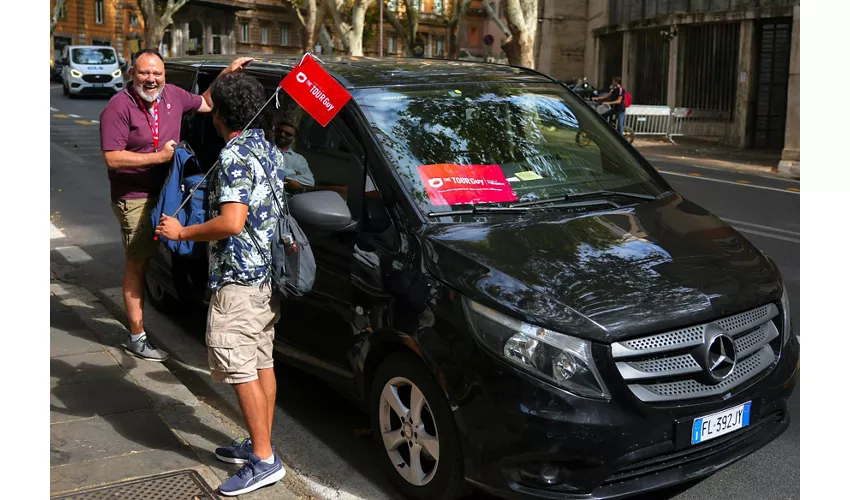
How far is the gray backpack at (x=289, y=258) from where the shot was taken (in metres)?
3.90

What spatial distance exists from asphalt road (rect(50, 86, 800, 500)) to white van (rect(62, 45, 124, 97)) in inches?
597

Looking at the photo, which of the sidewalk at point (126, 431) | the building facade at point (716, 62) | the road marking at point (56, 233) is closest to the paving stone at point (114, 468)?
the sidewalk at point (126, 431)

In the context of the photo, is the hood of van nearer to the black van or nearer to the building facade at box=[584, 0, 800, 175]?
the black van

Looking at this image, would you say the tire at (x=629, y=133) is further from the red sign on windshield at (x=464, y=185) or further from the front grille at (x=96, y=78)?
the red sign on windshield at (x=464, y=185)

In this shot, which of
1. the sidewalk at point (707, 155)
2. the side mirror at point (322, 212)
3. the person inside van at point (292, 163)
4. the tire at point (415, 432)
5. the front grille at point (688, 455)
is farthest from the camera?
the sidewalk at point (707, 155)

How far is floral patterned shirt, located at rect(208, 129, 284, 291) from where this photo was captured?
12.3 ft

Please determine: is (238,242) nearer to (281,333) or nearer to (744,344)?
→ (281,333)

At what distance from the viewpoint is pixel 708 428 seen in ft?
11.5

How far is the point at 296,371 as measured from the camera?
5.65 metres

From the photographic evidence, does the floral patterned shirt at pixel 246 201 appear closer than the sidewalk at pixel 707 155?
Yes

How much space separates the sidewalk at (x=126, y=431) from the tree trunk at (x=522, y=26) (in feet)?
63.5
